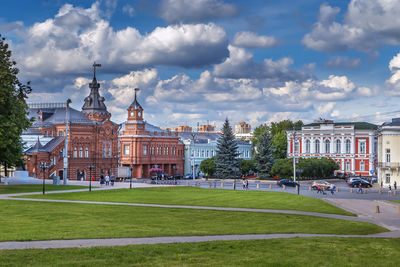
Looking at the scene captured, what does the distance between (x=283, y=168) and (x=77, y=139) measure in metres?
34.6

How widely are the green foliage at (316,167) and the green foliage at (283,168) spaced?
150cm

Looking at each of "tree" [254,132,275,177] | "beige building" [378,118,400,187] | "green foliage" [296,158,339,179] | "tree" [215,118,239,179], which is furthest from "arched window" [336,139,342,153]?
"beige building" [378,118,400,187]

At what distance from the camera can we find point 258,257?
17156 mm

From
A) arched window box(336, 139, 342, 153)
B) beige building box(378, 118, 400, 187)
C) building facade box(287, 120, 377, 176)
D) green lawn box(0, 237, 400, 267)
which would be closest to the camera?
green lawn box(0, 237, 400, 267)

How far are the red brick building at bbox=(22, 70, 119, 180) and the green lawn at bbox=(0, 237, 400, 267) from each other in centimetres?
6295

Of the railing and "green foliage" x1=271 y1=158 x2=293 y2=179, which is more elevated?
the railing

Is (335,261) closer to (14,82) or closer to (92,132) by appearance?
(14,82)

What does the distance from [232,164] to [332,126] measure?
75.0ft

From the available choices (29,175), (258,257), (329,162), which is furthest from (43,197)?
(329,162)

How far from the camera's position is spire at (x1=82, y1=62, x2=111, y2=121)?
91.2 m

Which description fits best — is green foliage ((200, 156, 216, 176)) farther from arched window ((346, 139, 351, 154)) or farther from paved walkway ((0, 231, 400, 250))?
paved walkway ((0, 231, 400, 250))

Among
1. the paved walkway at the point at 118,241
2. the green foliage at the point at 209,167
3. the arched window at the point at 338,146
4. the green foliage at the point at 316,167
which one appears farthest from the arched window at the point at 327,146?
the paved walkway at the point at 118,241

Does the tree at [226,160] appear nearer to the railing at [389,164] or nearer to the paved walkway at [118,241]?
the railing at [389,164]

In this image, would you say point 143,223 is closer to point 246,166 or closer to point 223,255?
point 223,255
